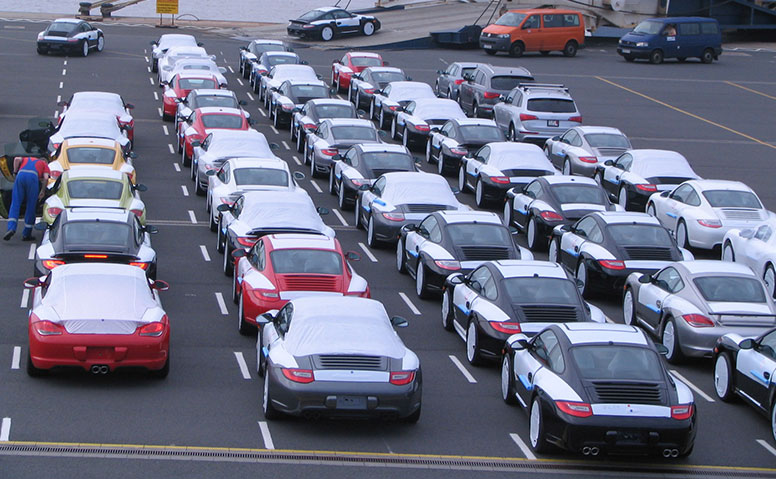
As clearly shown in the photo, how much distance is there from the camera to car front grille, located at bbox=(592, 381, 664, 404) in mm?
13016

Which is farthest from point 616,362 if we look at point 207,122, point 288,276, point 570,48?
point 570,48

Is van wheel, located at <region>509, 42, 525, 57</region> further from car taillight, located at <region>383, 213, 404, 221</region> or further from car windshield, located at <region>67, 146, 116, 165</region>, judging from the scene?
car taillight, located at <region>383, 213, 404, 221</region>

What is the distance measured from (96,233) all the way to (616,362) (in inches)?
347

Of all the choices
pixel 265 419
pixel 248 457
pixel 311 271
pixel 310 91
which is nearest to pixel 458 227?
pixel 311 271

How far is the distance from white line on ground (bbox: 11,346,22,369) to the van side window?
42.0 metres

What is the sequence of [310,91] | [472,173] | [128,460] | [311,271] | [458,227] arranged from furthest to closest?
1. [310,91]
2. [472,173]
3. [458,227]
4. [311,271]
5. [128,460]

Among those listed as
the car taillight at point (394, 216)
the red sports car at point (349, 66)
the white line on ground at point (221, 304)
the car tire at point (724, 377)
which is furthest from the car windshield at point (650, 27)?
the car tire at point (724, 377)

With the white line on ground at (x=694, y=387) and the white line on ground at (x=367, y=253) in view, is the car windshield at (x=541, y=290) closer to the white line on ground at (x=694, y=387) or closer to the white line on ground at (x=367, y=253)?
the white line on ground at (x=694, y=387)

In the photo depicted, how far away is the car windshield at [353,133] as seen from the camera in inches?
1162

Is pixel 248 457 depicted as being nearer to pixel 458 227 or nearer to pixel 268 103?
pixel 458 227

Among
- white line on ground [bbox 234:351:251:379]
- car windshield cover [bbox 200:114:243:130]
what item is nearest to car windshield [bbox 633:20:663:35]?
car windshield cover [bbox 200:114:243:130]

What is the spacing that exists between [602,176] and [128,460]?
60.0ft

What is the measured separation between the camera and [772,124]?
40.5 m

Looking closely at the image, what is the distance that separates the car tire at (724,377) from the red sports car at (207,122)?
16.5 metres
